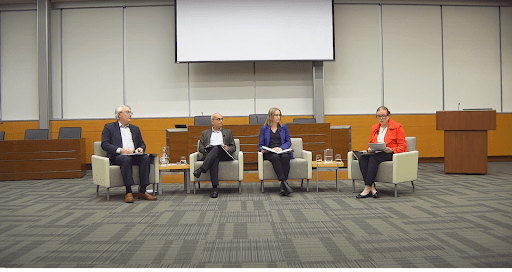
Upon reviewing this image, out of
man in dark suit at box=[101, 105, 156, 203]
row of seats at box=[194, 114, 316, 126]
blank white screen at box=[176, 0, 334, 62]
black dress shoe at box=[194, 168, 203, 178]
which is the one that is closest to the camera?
man in dark suit at box=[101, 105, 156, 203]

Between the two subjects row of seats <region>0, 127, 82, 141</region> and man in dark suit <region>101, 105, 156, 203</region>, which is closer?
man in dark suit <region>101, 105, 156, 203</region>

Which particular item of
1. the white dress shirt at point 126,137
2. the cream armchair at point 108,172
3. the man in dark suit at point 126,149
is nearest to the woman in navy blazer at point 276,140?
the cream armchair at point 108,172

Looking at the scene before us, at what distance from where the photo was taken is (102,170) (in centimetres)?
457

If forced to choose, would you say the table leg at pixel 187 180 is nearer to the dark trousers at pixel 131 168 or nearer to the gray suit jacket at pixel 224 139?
the gray suit jacket at pixel 224 139

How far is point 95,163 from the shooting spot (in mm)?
4723

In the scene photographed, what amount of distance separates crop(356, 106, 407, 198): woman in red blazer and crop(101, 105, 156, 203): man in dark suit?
8.49ft

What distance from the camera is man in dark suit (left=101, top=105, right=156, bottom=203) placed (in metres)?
4.50

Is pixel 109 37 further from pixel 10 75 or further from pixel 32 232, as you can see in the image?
pixel 32 232

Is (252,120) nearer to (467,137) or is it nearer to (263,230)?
(467,137)

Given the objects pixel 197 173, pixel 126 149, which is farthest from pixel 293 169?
pixel 126 149

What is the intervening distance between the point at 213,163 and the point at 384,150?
2116 millimetres

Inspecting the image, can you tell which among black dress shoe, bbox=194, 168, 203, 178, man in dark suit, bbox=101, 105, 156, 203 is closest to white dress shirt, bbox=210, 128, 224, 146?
black dress shoe, bbox=194, 168, 203, 178

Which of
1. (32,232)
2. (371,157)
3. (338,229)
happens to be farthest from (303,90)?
(32,232)

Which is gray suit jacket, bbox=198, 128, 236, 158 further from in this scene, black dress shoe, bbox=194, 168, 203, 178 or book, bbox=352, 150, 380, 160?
book, bbox=352, 150, 380, 160
